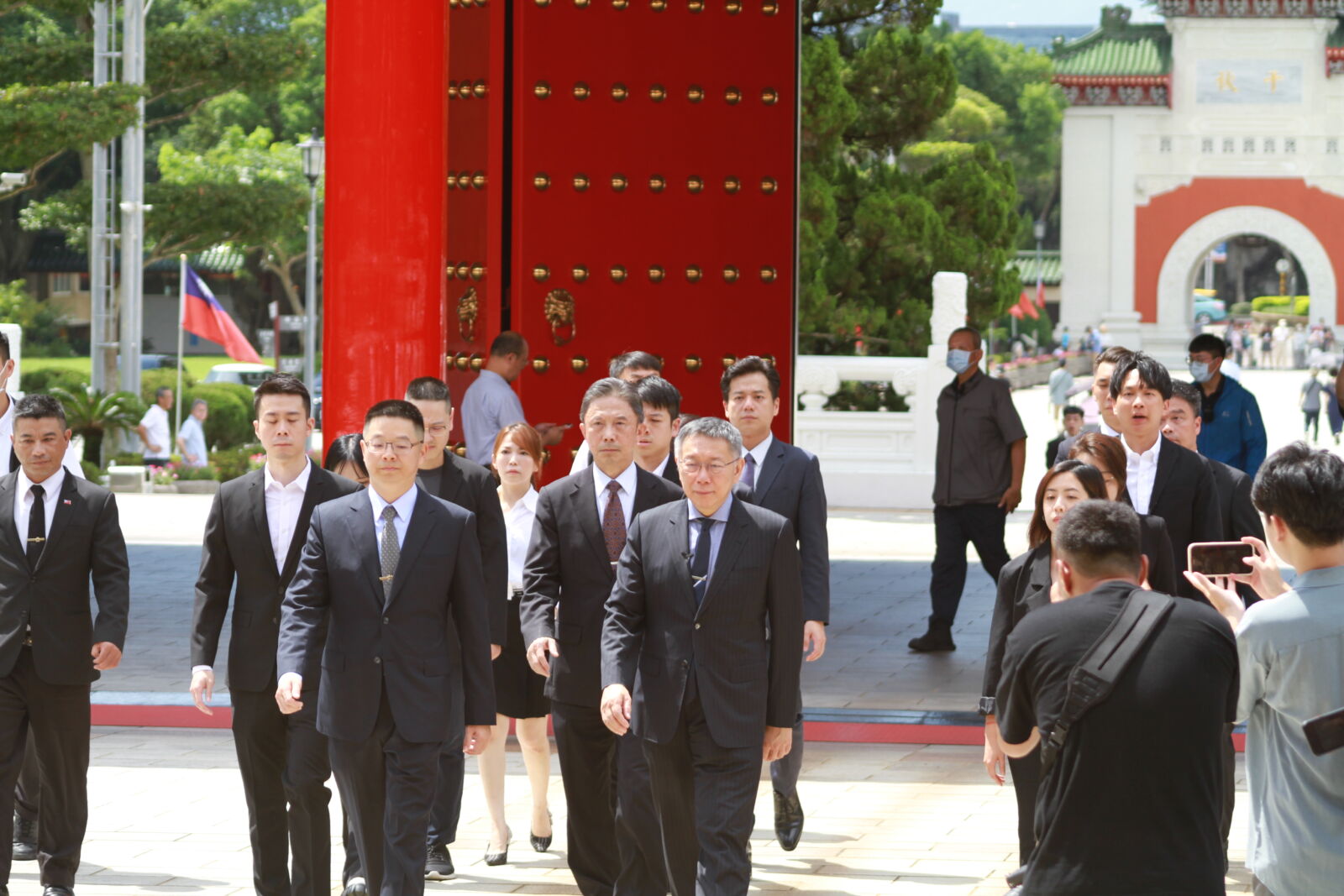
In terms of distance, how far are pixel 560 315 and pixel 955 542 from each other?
2.46 metres

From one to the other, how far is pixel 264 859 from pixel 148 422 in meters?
17.0

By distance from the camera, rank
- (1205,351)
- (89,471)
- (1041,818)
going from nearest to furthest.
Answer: (1041,818)
(1205,351)
(89,471)

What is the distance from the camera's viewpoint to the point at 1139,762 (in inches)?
141

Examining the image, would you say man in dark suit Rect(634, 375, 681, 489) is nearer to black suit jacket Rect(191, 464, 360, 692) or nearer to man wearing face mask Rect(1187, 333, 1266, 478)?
black suit jacket Rect(191, 464, 360, 692)

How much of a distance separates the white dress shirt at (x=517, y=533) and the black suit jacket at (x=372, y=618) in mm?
1266

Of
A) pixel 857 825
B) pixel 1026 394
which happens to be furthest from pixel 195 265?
pixel 857 825

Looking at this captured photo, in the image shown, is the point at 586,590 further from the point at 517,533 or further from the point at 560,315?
the point at 560,315

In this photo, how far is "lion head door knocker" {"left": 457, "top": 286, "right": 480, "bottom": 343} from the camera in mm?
9188

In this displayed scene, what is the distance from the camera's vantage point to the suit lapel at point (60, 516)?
5.61 metres

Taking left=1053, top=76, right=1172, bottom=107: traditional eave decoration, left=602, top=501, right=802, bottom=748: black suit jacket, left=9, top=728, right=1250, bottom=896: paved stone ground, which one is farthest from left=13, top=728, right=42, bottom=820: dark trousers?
left=1053, top=76, right=1172, bottom=107: traditional eave decoration

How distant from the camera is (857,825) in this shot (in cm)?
654

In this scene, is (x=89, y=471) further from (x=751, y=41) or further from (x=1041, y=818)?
(x=1041, y=818)

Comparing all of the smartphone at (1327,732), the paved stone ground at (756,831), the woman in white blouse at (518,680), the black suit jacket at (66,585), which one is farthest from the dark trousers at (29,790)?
the smartphone at (1327,732)

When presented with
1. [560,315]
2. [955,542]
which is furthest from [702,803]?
[955,542]
